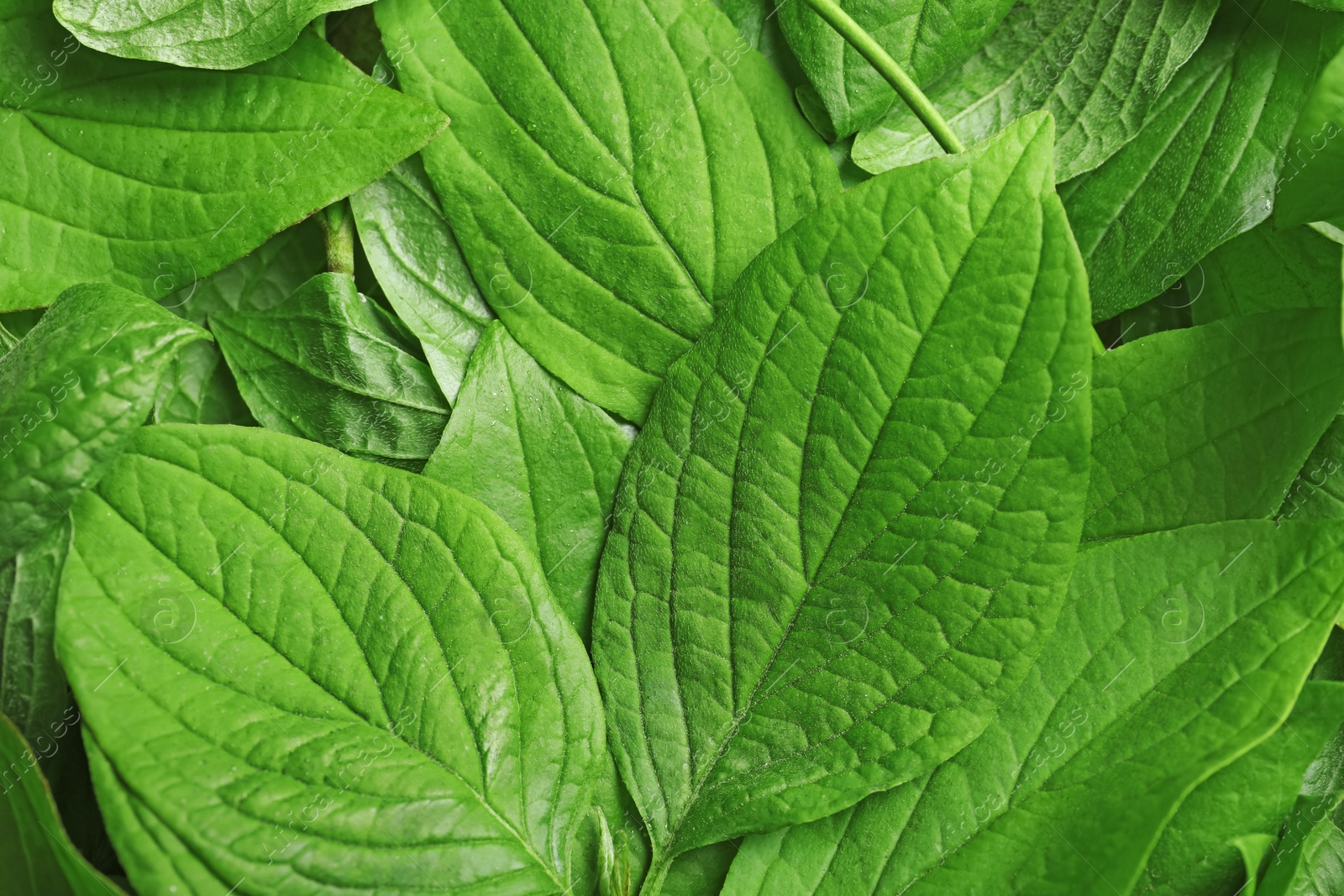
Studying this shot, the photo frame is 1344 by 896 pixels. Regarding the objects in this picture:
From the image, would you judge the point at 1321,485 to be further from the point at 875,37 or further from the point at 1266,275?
the point at 875,37

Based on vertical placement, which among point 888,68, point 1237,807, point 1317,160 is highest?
point 888,68

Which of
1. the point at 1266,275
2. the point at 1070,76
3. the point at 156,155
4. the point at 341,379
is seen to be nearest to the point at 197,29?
the point at 156,155

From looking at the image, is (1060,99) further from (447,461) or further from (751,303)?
(447,461)

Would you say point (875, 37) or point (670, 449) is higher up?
point (875, 37)

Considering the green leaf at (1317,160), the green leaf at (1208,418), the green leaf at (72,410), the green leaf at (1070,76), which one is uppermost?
the green leaf at (72,410)

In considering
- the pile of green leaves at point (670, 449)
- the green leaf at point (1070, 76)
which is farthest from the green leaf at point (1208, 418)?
the green leaf at point (1070, 76)

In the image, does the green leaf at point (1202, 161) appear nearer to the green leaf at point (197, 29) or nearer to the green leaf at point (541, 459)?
the green leaf at point (541, 459)

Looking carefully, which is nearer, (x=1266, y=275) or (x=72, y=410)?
(x=72, y=410)
